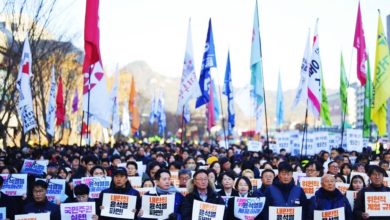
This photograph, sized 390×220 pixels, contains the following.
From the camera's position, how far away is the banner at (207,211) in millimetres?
7297

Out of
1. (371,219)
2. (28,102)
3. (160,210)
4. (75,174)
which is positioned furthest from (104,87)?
(371,219)

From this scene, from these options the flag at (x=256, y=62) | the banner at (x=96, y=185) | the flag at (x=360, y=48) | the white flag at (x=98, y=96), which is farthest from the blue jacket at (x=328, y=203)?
the flag at (x=360, y=48)

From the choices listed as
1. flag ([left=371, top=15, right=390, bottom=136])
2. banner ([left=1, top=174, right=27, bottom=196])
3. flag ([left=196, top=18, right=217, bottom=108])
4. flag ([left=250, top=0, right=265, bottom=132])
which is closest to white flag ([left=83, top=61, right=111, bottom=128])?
banner ([left=1, top=174, right=27, bottom=196])

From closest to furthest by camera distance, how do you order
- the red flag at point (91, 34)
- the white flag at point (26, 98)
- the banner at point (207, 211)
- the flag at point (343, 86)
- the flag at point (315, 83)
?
1. the banner at point (207, 211)
2. the red flag at point (91, 34)
3. the flag at point (315, 83)
4. the white flag at point (26, 98)
5. the flag at point (343, 86)

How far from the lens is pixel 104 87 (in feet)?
49.4

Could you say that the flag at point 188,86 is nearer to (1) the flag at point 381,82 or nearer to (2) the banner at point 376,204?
(1) the flag at point 381,82

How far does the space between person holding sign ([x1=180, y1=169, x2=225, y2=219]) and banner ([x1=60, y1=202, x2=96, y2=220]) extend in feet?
4.18

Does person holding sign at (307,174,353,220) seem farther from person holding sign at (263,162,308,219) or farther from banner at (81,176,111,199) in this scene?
banner at (81,176,111,199)

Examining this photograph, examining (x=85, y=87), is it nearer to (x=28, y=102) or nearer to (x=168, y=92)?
(x=28, y=102)

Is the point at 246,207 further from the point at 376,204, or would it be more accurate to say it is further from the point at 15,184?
the point at 15,184

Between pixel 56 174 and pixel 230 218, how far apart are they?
4.83 metres

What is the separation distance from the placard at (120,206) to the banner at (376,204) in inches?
131

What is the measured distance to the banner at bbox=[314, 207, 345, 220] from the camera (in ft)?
24.4

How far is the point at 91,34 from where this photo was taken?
13.1 metres
